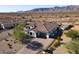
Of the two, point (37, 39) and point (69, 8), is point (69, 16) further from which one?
point (37, 39)

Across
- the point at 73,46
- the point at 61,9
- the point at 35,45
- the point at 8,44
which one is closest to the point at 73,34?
the point at 73,46

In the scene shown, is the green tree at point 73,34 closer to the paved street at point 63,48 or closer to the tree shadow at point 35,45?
the paved street at point 63,48

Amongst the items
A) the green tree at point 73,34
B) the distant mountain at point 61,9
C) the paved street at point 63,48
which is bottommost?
the paved street at point 63,48

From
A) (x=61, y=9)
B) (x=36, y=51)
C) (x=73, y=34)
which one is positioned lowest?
(x=36, y=51)

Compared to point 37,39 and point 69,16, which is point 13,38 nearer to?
point 37,39

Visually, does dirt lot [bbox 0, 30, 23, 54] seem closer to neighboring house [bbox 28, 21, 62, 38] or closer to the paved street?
neighboring house [bbox 28, 21, 62, 38]

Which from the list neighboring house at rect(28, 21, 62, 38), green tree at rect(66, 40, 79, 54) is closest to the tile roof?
neighboring house at rect(28, 21, 62, 38)

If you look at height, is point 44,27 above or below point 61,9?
below

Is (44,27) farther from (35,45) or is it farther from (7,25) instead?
(7,25)

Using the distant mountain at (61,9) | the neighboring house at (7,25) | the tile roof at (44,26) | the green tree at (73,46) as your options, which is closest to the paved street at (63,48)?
the green tree at (73,46)
